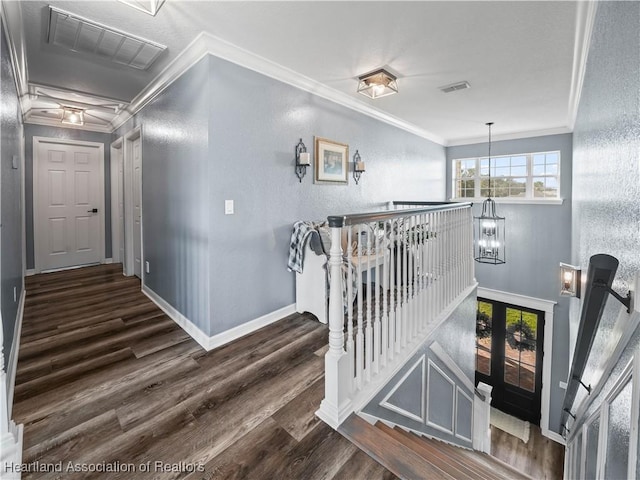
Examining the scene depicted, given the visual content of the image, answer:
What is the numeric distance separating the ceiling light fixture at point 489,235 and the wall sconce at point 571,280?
2.19m

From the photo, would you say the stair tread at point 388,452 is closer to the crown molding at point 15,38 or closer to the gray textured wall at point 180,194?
the gray textured wall at point 180,194

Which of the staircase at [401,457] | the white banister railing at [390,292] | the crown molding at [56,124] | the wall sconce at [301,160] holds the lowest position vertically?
the staircase at [401,457]

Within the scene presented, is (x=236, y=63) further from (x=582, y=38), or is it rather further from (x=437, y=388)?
(x=437, y=388)

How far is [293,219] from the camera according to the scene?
3.16 m

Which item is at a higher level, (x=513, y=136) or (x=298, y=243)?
(x=513, y=136)

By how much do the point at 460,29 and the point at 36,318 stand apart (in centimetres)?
456

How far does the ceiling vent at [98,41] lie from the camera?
2.14m

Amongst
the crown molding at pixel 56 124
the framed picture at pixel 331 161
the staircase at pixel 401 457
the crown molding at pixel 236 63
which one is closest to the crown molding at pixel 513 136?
the crown molding at pixel 236 63

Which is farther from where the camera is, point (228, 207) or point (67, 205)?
point (67, 205)

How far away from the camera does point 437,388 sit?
2893 millimetres

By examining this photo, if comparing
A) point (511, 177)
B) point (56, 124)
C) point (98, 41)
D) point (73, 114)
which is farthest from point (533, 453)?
point (56, 124)

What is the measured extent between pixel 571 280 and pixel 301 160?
273 centimetres

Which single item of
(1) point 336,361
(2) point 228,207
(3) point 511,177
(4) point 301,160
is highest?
(3) point 511,177

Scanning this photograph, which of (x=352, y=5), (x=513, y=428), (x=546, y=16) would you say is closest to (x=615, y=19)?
(x=546, y=16)
